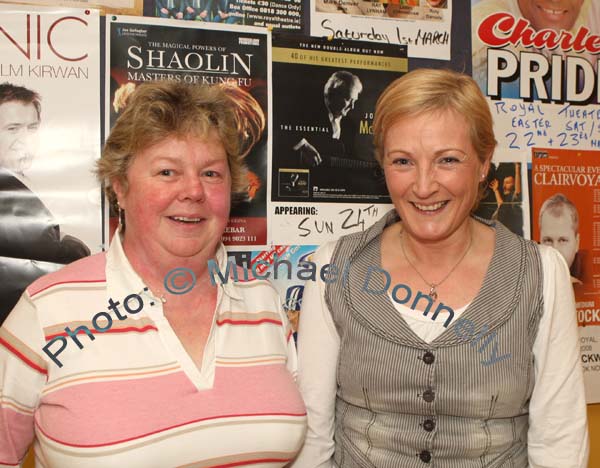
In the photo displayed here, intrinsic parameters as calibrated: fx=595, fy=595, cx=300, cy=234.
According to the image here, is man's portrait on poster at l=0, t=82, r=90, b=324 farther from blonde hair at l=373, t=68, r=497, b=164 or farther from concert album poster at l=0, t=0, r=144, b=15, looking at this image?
blonde hair at l=373, t=68, r=497, b=164

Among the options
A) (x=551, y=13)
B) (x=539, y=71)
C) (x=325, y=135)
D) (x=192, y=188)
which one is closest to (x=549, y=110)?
(x=539, y=71)

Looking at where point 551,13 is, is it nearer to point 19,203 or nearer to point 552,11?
point 552,11

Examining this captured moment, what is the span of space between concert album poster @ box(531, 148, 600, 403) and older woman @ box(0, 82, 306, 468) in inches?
40.5

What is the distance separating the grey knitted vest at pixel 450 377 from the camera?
1190mm

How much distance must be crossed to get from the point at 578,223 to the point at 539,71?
1.59ft

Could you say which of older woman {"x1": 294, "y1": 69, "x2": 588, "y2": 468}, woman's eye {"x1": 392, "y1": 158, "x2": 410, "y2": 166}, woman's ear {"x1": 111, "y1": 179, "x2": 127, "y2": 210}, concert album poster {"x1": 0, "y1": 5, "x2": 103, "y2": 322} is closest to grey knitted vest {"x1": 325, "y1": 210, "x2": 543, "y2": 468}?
older woman {"x1": 294, "y1": 69, "x2": 588, "y2": 468}

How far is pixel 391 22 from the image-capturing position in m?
1.70

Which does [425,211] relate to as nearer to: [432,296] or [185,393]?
[432,296]

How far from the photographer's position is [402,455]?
1.22 meters

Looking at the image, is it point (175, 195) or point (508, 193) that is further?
point (508, 193)

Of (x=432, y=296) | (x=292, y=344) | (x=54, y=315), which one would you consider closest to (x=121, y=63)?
(x=54, y=315)

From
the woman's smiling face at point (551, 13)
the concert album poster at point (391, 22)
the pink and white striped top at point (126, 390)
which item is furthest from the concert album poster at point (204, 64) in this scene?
the woman's smiling face at point (551, 13)

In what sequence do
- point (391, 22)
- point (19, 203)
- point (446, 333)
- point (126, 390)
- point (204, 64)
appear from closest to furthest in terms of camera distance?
point (126, 390)
point (446, 333)
point (19, 203)
point (204, 64)
point (391, 22)

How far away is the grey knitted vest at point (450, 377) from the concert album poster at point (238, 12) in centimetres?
78
